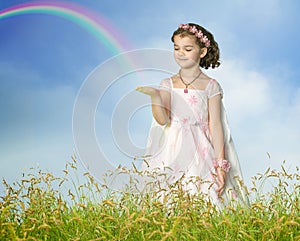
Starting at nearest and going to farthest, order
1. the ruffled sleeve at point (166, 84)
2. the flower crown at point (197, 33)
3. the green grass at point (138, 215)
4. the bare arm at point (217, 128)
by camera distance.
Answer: the green grass at point (138, 215) → the bare arm at point (217, 128) → the ruffled sleeve at point (166, 84) → the flower crown at point (197, 33)

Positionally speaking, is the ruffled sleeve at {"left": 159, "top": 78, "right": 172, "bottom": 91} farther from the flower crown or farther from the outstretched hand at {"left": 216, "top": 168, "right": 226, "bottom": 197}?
the outstretched hand at {"left": 216, "top": 168, "right": 226, "bottom": 197}

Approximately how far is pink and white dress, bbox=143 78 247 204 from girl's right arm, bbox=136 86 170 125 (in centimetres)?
6

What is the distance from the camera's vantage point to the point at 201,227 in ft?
10.9

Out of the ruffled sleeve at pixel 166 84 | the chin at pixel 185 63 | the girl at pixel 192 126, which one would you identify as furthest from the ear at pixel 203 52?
the ruffled sleeve at pixel 166 84

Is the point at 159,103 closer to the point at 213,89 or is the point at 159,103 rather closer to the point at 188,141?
the point at 188,141

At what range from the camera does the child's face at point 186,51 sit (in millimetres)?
5152

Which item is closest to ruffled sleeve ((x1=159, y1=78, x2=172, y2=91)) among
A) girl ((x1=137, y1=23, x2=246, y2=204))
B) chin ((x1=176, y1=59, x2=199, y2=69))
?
girl ((x1=137, y1=23, x2=246, y2=204))

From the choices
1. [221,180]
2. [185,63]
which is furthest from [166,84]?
[221,180]

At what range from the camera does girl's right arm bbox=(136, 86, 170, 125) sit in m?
4.71

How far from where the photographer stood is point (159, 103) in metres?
4.88

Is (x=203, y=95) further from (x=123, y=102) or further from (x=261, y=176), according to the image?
(x=261, y=176)

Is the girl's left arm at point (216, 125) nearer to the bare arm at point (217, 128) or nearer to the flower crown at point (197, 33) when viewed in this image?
the bare arm at point (217, 128)

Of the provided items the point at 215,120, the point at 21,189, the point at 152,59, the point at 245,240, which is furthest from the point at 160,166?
the point at 245,240

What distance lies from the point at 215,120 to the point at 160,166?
0.73 meters
